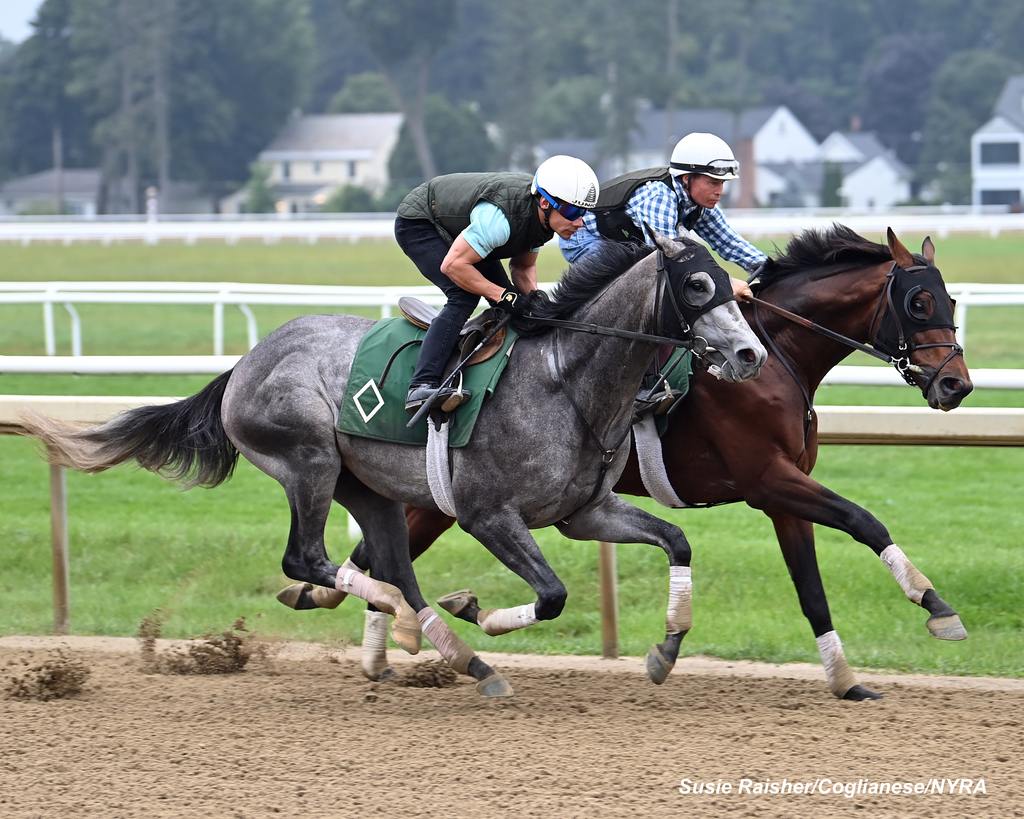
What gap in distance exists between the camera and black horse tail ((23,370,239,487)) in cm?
571

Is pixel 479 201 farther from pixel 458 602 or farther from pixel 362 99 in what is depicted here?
pixel 362 99

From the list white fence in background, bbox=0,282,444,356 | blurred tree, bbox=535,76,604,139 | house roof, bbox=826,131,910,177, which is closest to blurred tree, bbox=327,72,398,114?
blurred tree, bbox=535,76,604,139

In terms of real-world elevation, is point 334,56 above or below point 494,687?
above

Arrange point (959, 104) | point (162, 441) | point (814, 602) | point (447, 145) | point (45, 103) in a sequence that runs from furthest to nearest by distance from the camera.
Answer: point (959, 104), point (45, 103), point (447, 145), point (162, 441), point (814, 602)

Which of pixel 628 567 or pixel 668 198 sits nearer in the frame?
pixel 668 198

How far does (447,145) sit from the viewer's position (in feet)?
227

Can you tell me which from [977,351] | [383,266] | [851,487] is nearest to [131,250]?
[383,266]

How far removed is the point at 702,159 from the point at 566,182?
0.69 meters

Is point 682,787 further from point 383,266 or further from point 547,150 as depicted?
point 547,150

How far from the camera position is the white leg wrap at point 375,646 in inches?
217

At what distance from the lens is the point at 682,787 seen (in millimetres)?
4070

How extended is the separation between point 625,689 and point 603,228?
5.07 ft

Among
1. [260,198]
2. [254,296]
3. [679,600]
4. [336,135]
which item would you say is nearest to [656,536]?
[679,600]

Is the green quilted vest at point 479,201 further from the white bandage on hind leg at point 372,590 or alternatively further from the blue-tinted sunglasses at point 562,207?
the white bandage on hind leg at point 372,590
